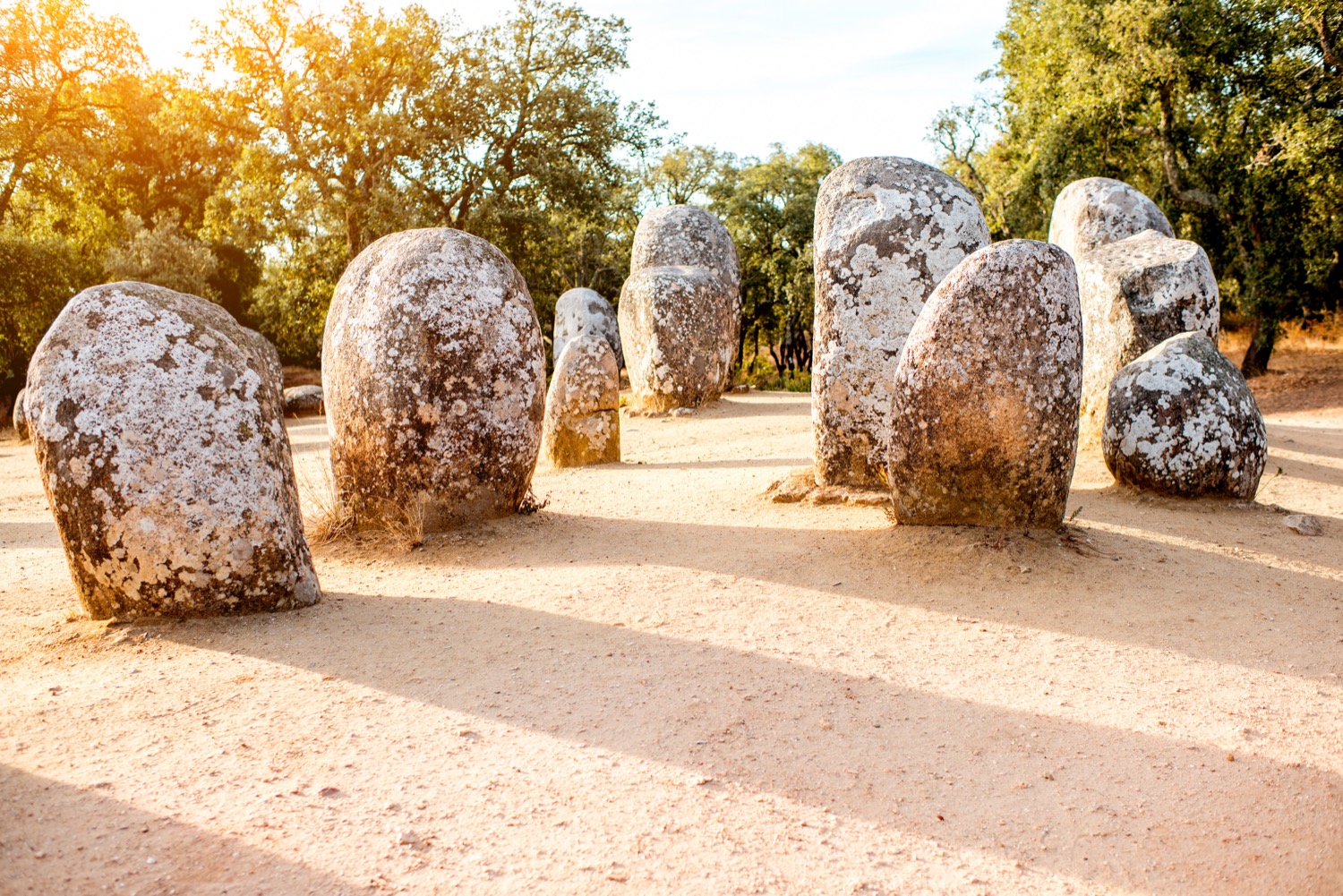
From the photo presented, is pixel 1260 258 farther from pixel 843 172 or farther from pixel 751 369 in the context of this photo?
pixel 843 172

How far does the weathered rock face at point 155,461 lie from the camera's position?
4059 mm

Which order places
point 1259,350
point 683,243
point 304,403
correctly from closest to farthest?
point 683,243 → point 1259,350 → point 304,403

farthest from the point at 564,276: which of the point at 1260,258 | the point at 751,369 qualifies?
the point at 1260,258

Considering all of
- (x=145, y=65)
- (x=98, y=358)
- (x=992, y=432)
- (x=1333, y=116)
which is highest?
(x=145, y=65)

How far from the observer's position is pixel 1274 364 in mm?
18000

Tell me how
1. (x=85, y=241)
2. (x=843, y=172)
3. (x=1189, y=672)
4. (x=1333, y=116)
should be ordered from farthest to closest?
(x=85, y=241), (x=1333, y=116), (x=843, y=172), (x=1189, y=672)

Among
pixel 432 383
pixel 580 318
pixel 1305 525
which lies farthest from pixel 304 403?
pixel 1305 525

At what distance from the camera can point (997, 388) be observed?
205 inches

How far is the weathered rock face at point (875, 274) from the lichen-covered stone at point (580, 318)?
9934 millimetres

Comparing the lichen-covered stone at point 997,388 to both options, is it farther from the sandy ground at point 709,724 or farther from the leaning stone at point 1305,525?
the leaning stone at point 1305,525

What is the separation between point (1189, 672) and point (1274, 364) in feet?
55.6

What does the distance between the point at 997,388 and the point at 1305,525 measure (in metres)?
2.70

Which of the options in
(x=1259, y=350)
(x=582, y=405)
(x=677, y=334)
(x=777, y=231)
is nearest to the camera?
(x=582, y=405)

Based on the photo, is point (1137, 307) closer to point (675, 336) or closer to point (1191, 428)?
point (1191, 428)
